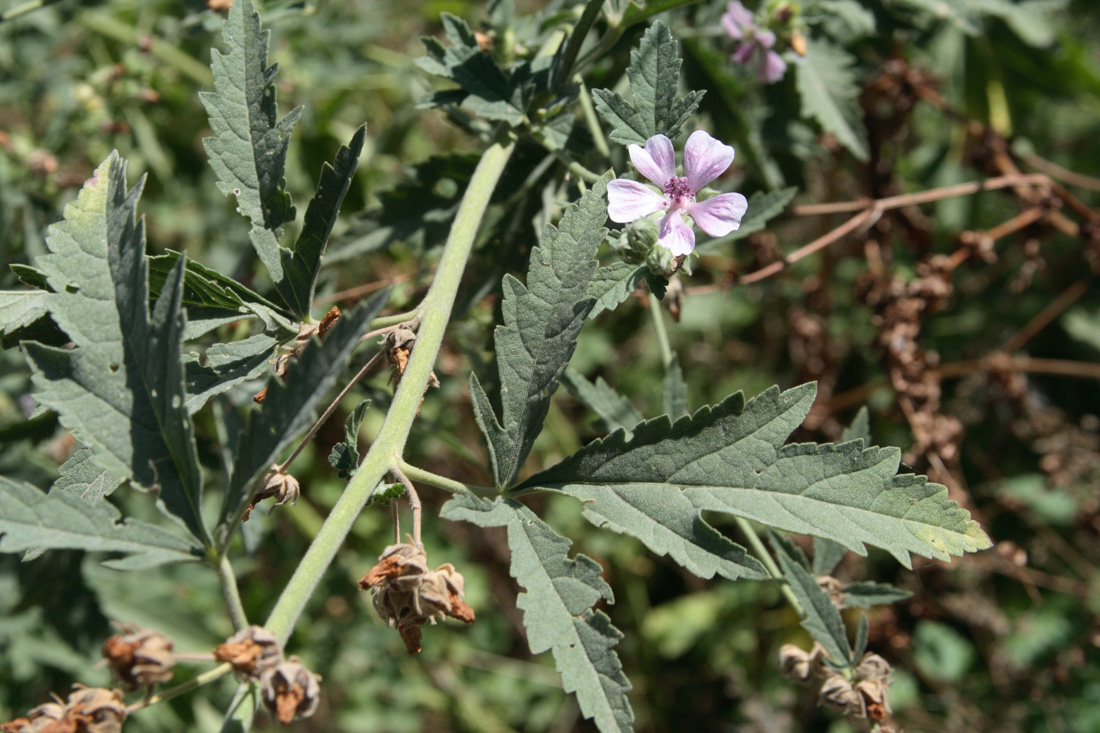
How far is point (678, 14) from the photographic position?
2701 mm

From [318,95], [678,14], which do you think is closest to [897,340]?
[678,14]

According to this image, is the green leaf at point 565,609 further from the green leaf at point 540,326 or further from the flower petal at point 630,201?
the flower petal at point 630,201

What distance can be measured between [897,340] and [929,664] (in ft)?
5.36

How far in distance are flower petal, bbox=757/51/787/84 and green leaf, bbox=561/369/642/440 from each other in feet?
3.55

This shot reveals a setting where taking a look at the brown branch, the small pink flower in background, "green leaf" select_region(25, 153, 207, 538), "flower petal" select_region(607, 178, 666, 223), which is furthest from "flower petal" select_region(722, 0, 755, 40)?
"green leaf" select_region(25, 153, 207, 538)

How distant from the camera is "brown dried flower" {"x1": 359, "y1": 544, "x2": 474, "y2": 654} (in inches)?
55.5

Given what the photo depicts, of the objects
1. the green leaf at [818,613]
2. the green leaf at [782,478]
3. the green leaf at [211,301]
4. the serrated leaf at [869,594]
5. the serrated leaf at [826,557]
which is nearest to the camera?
the green leaf at [782,478]

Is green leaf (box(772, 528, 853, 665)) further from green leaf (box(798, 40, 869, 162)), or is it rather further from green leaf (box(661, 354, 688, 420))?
green leaf (box(798, 40, 869, 162))

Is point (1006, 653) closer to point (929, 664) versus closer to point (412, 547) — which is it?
point (929, 664)

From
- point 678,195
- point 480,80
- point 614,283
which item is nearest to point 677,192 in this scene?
point 678,195

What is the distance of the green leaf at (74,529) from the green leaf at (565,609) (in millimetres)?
492

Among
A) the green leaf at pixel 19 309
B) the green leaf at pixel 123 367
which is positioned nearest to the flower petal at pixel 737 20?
the green leaf at pixel 123 367

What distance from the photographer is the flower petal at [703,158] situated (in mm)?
1638

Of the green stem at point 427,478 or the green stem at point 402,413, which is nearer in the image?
the green stem at point 402,413
